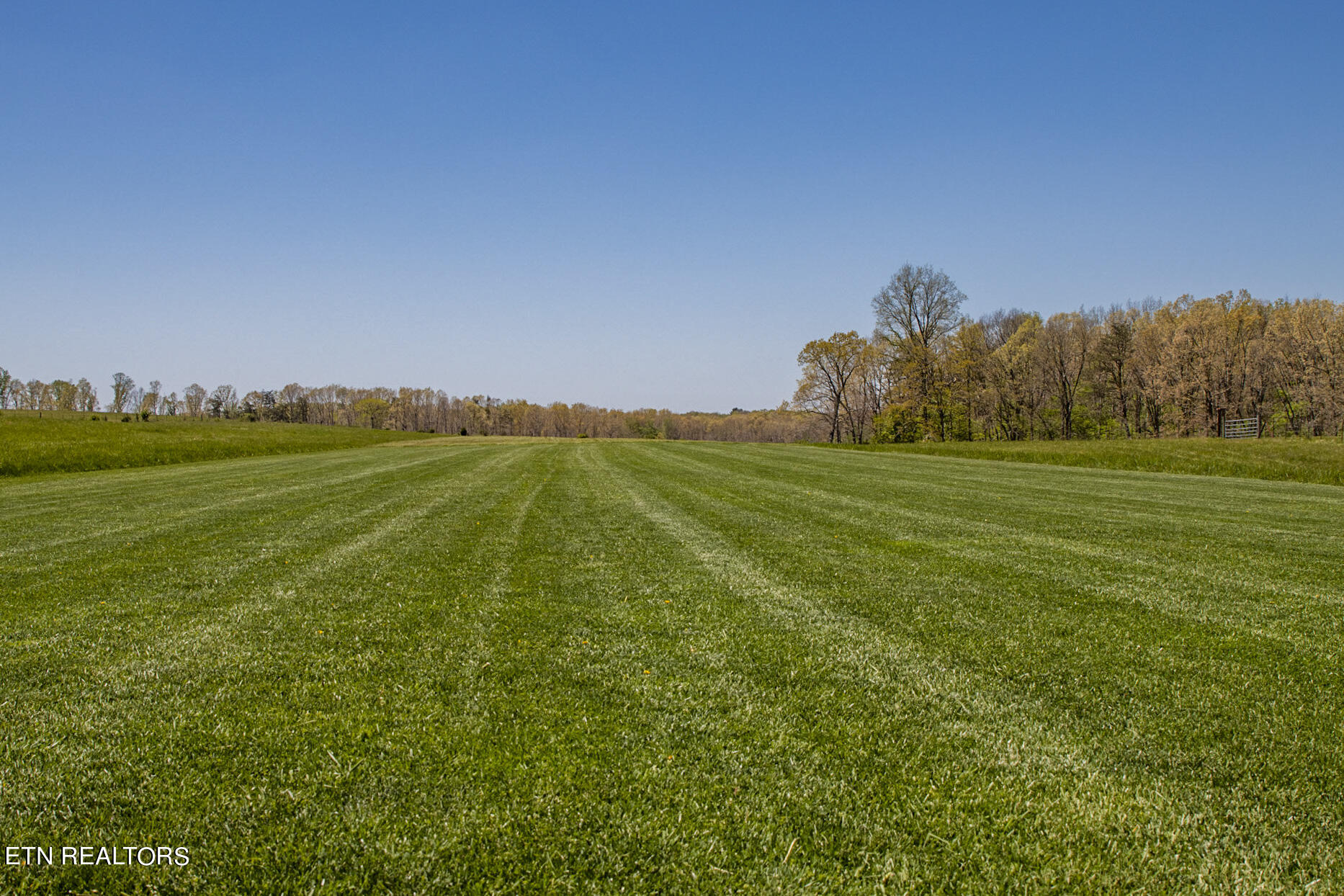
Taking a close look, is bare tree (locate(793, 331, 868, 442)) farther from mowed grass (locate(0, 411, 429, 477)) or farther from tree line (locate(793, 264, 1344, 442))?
mowed grass (locate(0, 411, 429, 477))

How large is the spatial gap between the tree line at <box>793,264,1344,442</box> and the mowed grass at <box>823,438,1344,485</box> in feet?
67.4

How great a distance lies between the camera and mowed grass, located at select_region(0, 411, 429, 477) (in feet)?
76.6

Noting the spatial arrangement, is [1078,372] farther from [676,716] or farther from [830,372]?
[676,716]

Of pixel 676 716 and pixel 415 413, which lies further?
pixel 415 413

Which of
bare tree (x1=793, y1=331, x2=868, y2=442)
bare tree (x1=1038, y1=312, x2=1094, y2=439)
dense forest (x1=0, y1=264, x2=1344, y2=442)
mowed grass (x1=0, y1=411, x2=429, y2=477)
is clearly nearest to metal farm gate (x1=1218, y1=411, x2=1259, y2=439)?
dense forest (x1=0, y1=264, x2=1344, y2=442)

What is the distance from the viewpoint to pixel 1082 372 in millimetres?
55469

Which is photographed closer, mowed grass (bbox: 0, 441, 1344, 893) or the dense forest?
mowed grass (bbox: 0, 441, 1344, 893)

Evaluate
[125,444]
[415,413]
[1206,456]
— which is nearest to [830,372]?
[1206,456]

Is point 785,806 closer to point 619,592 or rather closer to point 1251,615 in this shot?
point 619,592

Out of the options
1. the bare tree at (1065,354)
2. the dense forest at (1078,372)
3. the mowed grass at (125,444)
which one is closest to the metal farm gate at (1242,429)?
the dense forest at (1078,372)

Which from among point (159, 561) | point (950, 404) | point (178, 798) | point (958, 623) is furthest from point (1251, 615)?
point (950, 404)

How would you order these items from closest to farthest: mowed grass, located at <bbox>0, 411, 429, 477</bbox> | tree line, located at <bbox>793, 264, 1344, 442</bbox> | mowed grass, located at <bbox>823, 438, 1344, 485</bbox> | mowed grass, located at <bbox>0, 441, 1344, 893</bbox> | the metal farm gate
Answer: mowed grass, located at <bbox>0, 441, 1344, 893</bbox> → mowed grass, located at <bbox>823, 438, 1344, 485</bbox> → mowed grass, located at <bbox>0, 411, 429, 477</bbox> → the metal farm gate → tree line, located at <bbox>793, 264, 1344, 442</bbox>

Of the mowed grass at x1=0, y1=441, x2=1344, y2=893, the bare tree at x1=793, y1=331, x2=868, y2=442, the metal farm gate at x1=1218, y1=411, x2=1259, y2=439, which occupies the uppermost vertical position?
the bare tree at x1=793, y1=331, x2=868, y2=442

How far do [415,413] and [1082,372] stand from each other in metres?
122
